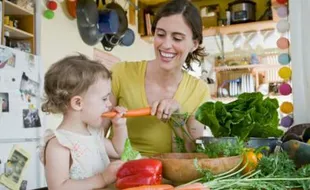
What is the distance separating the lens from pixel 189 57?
1643 mm

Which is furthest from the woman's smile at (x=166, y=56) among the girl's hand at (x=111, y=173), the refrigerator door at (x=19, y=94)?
the refrigerator door at (x=19, y=94)

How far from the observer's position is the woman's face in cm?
143

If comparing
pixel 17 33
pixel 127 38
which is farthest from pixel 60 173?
pixel 127 38

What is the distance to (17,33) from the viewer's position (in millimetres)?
3109

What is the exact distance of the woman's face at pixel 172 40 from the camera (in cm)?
143

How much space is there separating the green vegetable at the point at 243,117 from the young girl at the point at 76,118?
287 millimetres

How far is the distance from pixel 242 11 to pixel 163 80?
10.3 feet

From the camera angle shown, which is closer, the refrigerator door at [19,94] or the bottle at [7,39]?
the refrigerator door at [19,94]

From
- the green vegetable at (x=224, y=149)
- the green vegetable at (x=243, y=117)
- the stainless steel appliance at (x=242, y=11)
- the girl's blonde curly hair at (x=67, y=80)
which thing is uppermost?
the stainless steel appliance at (x=242, y=11)

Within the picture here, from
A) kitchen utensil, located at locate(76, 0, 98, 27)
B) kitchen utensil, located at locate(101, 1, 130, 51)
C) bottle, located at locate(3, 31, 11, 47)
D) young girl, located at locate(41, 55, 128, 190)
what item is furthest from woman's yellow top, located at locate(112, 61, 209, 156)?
kitchen utensil, located at locate(101, 1, 130, 51)

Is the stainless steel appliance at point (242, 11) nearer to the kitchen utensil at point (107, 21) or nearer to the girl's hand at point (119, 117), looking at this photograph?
the kitchen utensil at point (107, 21)

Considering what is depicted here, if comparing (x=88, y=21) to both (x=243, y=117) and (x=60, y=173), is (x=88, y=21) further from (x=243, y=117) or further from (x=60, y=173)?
(x=243, y=117)

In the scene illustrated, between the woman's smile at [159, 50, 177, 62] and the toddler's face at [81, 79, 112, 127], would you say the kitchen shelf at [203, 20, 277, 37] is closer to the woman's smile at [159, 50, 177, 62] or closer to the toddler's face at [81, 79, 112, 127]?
the woman's smile at [159, 50, 177, 62]

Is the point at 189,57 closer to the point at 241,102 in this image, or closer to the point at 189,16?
the point at 189,16
